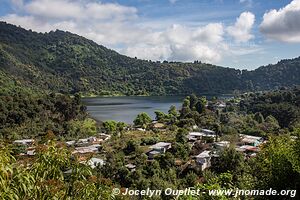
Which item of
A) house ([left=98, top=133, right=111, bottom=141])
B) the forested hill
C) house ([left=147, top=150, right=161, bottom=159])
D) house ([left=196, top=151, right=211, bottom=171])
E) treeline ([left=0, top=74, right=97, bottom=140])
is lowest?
house ([left=98, top=133, right=111, bottom=141])

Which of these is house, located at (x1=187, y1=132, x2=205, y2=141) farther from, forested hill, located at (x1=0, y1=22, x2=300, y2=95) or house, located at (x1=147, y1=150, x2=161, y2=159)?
forested hill, located at (x1=0, y1=22, x2=300, y2=95)

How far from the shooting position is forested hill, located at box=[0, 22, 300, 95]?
330 feet

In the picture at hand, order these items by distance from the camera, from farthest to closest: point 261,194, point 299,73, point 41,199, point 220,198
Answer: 1. point 299,73
2. point 261,194
3. point 220,198
4. point 41,199

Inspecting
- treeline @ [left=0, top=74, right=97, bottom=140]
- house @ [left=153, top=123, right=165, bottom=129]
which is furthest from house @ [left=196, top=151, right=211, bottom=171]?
house @ [left=153, top=123, right=165, bottom=129]

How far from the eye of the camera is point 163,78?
397 feet

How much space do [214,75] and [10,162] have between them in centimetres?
13145

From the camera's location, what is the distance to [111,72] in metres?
128

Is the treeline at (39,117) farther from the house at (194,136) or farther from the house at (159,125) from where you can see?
the house at (194,136)

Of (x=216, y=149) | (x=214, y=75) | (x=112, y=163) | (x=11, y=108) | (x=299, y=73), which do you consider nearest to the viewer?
(x=112, y=163)

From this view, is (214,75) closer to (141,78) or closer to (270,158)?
(141,78)

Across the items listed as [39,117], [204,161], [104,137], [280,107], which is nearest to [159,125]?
[104,137]

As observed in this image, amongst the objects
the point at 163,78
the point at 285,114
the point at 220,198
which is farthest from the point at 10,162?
Result: the point at 163,78

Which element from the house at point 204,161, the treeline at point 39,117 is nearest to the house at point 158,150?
the house at point 204,161

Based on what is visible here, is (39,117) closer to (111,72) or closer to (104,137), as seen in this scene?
(104,137)
